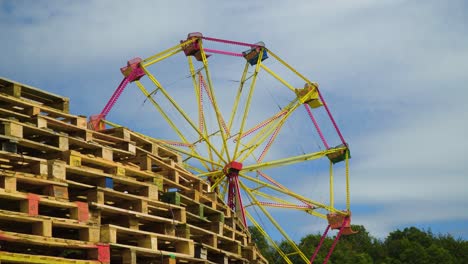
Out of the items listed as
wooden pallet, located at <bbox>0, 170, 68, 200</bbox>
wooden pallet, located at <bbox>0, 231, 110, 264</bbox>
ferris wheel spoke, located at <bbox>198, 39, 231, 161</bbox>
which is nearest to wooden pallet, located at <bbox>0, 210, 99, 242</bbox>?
wooden pallet, located at <bbox>0, 231, 110, 264</bbox>

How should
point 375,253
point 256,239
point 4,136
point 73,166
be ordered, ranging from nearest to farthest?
1. point 4,136
2. point 73,166
3. point 256,239
4. point 375,253

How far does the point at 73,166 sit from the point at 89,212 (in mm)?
820

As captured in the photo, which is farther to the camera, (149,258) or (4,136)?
(149,258)

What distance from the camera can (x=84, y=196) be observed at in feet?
40.9

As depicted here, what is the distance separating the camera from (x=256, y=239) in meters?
58.3

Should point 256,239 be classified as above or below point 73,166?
above

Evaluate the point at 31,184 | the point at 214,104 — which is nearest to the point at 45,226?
the point at 31,184

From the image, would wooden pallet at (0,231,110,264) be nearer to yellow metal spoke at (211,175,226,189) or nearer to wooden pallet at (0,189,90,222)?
wooden pallet at (0,189,90,222)

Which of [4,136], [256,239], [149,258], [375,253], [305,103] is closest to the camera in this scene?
[4,136]

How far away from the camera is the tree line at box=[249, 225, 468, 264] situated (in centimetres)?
5828

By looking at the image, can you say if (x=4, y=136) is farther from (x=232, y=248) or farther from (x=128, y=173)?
(x=232, y=248)

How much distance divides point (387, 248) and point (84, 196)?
56583 mm

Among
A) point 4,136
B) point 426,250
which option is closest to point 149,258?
point 4,136

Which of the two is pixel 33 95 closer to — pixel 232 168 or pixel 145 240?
pixel 145 240
